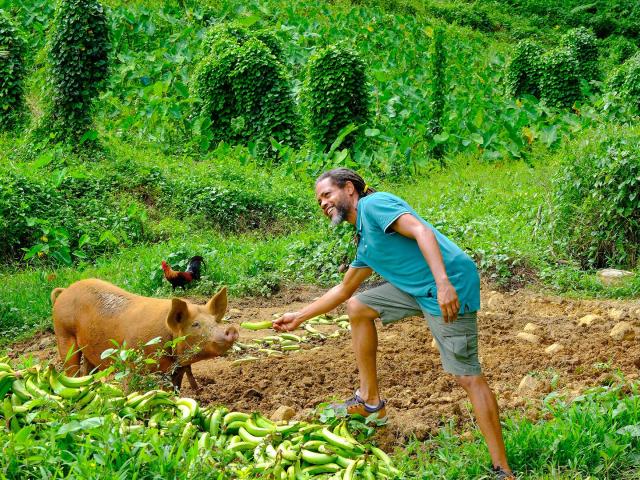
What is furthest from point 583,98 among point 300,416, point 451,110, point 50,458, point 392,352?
point 50,458

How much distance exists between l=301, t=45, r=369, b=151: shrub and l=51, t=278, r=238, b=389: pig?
30.5ft

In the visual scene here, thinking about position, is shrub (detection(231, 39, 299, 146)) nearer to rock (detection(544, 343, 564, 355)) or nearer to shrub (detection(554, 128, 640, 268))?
shrub (detection(554, 128, 640, 268))

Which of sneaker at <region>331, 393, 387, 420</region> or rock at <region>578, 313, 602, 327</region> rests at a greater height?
sneaker at <region>331, 393, 387, 420</region>

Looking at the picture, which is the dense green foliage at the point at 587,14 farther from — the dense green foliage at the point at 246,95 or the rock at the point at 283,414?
the rock at the point at 283,414

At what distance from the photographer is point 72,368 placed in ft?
19.5

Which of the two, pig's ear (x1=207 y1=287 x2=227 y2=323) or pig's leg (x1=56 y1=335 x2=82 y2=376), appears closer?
pig's ear (x1=207 y1=287 x2=227 y2=323)

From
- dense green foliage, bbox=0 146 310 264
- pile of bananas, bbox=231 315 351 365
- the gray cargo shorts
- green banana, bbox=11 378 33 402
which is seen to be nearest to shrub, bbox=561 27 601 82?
dense green foliage, bbox=0 146 310 264

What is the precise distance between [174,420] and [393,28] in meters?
19.8

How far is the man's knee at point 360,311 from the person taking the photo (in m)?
4.93

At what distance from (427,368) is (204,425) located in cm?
221

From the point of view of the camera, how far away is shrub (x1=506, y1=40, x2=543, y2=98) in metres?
21.2

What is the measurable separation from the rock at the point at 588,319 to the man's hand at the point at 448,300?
3.19m

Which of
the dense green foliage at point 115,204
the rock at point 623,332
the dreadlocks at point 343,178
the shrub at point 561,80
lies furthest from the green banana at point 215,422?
the shrub at point 561,80

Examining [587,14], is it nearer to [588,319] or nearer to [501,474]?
[588,319]
